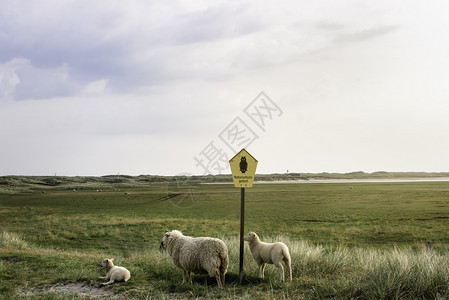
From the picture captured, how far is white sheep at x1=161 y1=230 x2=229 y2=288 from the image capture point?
348 inches

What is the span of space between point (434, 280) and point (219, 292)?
16.0ft

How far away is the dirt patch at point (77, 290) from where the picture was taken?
875cm

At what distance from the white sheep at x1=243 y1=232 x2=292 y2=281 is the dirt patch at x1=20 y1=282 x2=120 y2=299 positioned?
3869 mm

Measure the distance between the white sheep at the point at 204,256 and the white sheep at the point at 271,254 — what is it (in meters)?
1.09

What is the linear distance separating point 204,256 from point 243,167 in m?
2.81

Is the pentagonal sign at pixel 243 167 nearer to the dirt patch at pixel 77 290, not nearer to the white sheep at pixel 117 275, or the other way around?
the white sheep at pixel 117 275

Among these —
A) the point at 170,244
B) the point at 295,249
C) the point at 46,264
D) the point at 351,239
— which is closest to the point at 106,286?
the point at 170,244

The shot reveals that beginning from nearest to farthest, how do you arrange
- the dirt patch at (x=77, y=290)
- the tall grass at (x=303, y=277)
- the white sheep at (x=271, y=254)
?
the tall grass at (x=303, y=277) → the dirt patch at (x=77, y=290) → the white sheep at (x=271, y=254)

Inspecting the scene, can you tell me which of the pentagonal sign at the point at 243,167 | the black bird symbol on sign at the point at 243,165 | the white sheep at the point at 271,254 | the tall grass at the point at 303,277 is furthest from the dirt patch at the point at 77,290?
the black bird symbol on sign at the point at 243,165

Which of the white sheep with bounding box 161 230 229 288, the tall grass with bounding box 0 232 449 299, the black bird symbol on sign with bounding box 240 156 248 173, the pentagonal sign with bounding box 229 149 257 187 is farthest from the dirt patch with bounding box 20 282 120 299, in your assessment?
the black bird symbol on sign with bounding box 240 156 248 173

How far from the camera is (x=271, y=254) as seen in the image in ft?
30.3

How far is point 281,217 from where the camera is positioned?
41.7 meters

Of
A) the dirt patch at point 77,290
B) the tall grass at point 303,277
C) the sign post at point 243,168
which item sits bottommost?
the dirt patch at point 77,290

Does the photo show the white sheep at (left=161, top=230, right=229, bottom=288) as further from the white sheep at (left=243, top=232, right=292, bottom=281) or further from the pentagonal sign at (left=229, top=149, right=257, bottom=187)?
the pentagonal sign at (left=229, top=149, right=257, bottom=187)
